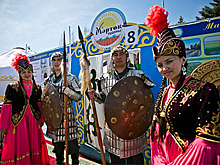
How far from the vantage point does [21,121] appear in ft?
9.44

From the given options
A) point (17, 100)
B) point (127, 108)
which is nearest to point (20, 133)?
point (17, 100)

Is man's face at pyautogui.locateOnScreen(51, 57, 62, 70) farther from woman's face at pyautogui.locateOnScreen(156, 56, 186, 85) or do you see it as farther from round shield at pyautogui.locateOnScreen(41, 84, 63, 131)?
woman's face at pyautogui.locateOnScreen(156, 56, 186, 85)

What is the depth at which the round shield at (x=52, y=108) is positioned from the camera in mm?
2510

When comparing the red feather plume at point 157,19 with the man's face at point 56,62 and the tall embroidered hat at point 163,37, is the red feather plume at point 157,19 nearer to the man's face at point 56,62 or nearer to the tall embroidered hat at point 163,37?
the tall embroidered hat at point 163,37

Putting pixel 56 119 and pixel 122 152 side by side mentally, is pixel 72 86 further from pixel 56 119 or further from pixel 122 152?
pixel 122 152

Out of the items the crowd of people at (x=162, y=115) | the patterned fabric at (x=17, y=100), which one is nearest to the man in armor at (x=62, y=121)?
the crowd of people at (x=162, y=115)

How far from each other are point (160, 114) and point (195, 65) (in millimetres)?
1477

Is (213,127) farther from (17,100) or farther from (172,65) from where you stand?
(17,100)

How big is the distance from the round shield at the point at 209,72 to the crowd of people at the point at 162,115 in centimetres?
84

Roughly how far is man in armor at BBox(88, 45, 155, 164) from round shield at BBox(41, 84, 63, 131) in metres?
0.67

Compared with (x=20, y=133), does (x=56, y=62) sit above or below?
above

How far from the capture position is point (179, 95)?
1.22 meters

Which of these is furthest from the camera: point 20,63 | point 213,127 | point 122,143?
point 20,63

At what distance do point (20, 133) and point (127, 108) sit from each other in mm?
2130
